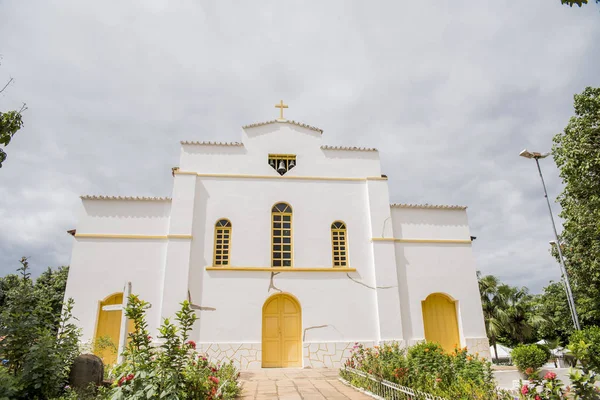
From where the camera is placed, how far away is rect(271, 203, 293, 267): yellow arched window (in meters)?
12.7

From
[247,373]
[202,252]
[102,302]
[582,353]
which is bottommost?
[247,373]

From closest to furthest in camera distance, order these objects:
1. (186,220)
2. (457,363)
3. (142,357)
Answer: (142,357) → (457,363) → (186,220)

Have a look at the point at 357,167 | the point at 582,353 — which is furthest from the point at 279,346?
the point at 582,353

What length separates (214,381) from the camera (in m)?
6.12

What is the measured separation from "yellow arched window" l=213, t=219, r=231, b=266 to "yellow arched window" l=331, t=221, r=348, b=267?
354 cm

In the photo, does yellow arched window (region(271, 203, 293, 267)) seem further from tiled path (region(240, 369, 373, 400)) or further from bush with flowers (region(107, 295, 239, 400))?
bush with flowers (region(107, 295, 239, 400))

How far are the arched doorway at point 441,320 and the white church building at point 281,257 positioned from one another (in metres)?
0.04

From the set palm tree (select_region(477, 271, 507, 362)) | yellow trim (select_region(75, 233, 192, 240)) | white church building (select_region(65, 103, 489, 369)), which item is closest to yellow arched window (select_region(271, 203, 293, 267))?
white church building (select_region(65, 103, 489, 369))

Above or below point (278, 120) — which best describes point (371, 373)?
below

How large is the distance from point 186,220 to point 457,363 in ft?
29.1

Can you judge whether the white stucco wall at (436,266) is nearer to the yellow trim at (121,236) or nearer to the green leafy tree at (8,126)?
the yellow trim at (121,236)

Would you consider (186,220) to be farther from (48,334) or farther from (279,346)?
(48,334)

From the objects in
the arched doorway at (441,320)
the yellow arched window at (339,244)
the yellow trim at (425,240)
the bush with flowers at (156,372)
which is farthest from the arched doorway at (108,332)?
the arched doorway at (441,320)

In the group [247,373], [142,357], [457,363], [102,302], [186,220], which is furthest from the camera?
[186,220]
